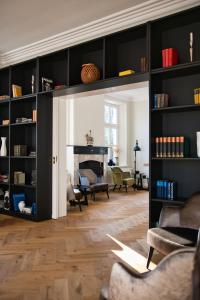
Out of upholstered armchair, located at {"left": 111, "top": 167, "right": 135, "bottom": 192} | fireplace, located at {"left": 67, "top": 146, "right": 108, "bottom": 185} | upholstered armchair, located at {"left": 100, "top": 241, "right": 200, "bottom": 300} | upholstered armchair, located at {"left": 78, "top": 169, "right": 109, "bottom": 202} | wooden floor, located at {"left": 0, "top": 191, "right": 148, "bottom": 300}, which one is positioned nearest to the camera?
upholstered armchair, located at {"left": 100, "top": 241, "right": 200, "bottom": 300}

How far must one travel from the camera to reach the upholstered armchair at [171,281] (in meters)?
1.13

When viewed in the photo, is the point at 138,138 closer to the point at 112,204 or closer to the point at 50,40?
the point at 112,204

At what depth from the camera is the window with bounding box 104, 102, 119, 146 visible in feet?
33.5

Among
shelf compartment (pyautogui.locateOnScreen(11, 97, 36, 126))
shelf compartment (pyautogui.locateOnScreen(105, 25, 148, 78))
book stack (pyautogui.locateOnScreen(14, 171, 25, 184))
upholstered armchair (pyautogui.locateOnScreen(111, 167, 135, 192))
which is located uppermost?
shelf compartment (pyautogui.locateOnScreen(105, 25, 148, 78))

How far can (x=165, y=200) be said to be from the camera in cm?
348

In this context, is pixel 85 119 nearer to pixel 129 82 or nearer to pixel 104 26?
pixel 104 26

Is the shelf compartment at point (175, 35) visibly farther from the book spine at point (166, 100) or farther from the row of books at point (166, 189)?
the row of books at point (166, 189)

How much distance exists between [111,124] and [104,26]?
20.6 feet

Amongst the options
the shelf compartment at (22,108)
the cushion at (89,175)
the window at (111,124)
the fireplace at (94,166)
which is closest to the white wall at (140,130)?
the window at (111,124)

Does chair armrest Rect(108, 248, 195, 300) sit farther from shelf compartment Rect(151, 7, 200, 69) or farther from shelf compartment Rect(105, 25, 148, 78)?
shelf compartment Rect(105, 25, 148, 78)

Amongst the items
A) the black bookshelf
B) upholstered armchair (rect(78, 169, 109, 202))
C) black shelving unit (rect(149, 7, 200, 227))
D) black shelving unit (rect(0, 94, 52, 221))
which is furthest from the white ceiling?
upholstered armchair (rect(78, 169, 109, 202))

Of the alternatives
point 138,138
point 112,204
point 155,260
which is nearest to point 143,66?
point 155,260

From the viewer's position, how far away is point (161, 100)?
358cm

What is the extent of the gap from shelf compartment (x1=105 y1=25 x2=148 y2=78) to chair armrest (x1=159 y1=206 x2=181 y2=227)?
6.71 ft
